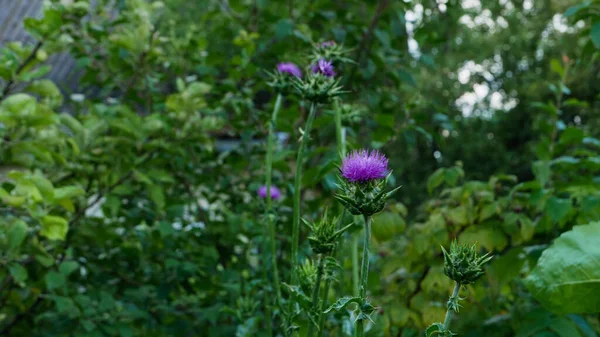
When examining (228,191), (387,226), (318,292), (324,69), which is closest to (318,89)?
(324,69)

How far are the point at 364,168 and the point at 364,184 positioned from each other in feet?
0.08

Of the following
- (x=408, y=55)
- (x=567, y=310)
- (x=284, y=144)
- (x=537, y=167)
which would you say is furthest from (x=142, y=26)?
(x=567, y=310)

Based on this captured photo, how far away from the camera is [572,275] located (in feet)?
4.38

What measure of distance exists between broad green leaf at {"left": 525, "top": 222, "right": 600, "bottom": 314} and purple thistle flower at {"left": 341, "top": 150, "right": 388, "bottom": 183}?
552 millimetres

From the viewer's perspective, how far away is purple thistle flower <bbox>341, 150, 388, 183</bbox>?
98 cm

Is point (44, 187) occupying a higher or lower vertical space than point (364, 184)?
higher

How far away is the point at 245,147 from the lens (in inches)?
111

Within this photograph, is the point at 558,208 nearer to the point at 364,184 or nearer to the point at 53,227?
the point at 364,184

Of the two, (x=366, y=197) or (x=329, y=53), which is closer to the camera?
(x=366, y=197)

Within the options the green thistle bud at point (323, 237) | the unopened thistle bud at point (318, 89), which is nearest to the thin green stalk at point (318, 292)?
the green thistle bud at point (323, 237)

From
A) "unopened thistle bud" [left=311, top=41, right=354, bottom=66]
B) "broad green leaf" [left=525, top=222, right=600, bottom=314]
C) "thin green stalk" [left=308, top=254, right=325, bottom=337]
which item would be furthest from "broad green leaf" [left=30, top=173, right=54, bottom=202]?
"broad green leaf" [left=525, top=222, right=600, bottom=314]

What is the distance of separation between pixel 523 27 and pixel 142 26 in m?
14.7

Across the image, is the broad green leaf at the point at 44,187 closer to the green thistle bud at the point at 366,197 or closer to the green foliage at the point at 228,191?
the green foliage at the point at 228,191

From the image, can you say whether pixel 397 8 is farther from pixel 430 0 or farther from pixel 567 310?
pixel 567 310
